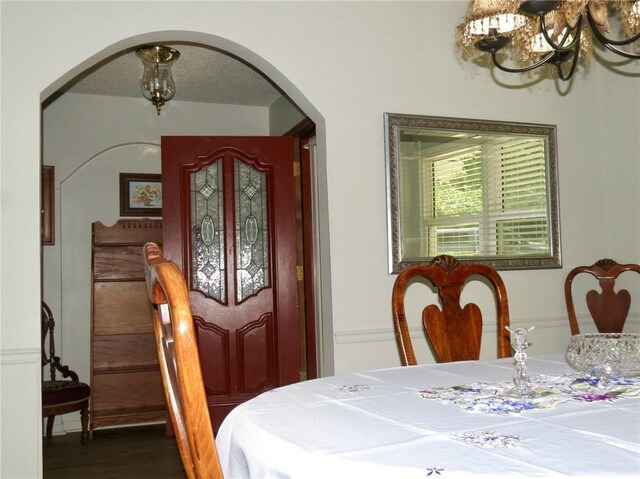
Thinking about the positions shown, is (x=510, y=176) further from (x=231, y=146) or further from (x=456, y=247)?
(x=231, y=146)

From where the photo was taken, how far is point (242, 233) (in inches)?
161

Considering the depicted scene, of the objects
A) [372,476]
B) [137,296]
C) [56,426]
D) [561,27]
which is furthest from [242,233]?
[372,476]

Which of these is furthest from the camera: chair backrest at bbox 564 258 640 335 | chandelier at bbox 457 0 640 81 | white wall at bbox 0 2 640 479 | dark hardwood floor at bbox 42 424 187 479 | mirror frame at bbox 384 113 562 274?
dark hardwood floor at bbox 42 424 187 479

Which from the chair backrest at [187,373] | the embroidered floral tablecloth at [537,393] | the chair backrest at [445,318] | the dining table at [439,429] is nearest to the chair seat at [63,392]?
the chair backrest at [445,318]

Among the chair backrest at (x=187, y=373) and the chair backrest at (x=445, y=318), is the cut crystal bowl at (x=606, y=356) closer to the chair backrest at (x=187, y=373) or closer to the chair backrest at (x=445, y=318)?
the chair backrest at (x=445, y=318)

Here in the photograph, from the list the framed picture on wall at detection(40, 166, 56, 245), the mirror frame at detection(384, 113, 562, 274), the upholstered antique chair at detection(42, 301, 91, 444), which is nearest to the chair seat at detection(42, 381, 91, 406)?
the upholstered antique chair at detection(42, 301, 91, 444)

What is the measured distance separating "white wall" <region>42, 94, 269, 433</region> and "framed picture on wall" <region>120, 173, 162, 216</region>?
5 centimetres

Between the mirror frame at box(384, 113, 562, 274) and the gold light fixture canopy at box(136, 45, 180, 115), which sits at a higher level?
the gold light fixture canopy at box(136, 45, 180, 115)

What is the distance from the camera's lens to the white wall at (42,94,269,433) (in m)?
A: 4.69

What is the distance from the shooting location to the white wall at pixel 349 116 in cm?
256

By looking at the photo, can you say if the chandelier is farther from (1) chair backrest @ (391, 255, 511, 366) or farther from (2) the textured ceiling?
(2) the textured ceiling

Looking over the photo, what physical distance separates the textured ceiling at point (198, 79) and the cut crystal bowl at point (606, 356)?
125 inches

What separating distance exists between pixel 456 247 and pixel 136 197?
2772 millimetres

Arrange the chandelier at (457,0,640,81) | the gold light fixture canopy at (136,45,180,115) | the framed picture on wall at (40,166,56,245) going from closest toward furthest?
1. the chandelier at (457,0,640,81)
2. the gold light fixture canopy at (136,45,180,115)
3. the framed picture on wall at (40,166,56,245)
